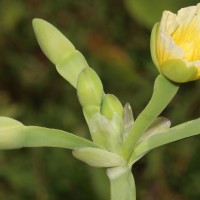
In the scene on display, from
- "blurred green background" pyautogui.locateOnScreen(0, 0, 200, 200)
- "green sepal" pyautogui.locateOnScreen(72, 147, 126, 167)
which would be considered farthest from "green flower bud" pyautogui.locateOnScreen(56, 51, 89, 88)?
"blurred green background" pyautogui.locateOnScreen(0, 0, 200, 200)

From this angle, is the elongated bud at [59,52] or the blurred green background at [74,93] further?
the blurred green background at [74,93]

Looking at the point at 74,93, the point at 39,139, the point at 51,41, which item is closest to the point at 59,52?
the point at 51,41

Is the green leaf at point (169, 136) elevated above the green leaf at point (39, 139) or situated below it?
→ above

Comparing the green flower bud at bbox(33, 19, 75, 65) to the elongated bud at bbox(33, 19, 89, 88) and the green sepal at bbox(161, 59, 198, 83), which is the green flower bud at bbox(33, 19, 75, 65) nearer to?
the elongated bud at bbox(33, 19, 89, 88)

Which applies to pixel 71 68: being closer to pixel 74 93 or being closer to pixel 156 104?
pixel 156 104

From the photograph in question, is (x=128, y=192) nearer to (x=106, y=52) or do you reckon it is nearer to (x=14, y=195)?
(x=14, y=195)

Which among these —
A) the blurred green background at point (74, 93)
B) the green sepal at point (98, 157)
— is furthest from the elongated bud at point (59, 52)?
the blurred green background at point (74, 93)

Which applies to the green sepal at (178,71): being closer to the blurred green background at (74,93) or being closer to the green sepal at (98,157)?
the green sepal at (98,157)
